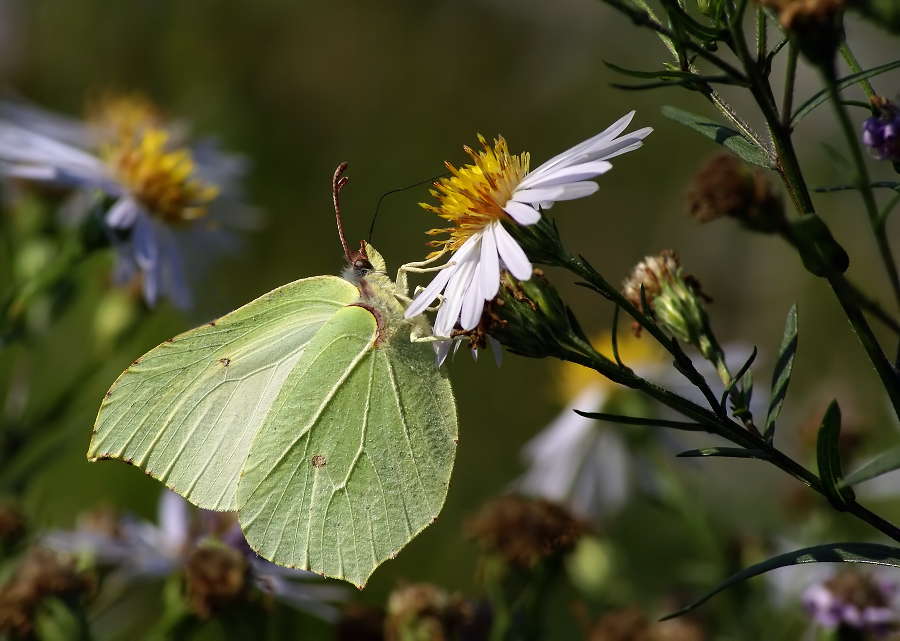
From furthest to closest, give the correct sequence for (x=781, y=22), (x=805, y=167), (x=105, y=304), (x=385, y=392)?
(x=805, y=167)
(x=105, y=304)
(x=385, y=392)
(x=781, y=22)

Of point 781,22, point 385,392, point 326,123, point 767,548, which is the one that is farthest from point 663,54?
point 781,22

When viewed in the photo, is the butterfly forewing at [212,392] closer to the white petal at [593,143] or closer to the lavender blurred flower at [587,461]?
the white petal at [593,143]

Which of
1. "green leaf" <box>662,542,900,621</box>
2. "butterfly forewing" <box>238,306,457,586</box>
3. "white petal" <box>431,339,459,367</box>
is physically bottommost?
"butterfly forewing" <box>238,306,457,586</box>

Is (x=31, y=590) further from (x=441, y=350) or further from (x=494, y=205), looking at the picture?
(x=494, y=205)

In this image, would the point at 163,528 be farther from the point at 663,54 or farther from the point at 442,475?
the point at 663,54

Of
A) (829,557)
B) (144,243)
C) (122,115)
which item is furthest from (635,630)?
(122,115)

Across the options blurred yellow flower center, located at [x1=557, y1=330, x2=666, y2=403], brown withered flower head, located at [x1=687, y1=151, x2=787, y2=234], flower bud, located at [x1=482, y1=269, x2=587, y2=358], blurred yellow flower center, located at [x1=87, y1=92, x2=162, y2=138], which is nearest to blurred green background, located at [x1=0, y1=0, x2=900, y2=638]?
blurred yellow flower center, located at [x1=557, y1=330, x2=666, y2=403]

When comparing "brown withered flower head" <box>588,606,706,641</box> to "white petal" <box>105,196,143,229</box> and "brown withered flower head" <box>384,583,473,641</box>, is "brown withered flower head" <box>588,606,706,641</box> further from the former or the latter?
"white petal" <box>105,196,143,229</box>
